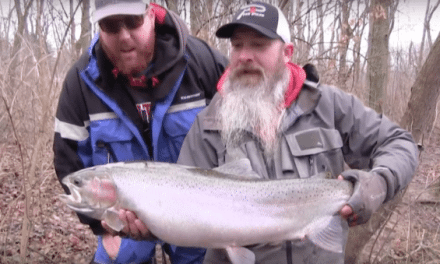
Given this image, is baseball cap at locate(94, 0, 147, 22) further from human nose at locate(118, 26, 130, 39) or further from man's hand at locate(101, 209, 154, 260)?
man's hand at locate(101, 209, 154, 260)

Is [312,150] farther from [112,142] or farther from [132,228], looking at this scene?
[112,142]

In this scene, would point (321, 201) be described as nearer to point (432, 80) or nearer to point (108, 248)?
point (108, 248)

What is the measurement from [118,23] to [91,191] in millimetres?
1324

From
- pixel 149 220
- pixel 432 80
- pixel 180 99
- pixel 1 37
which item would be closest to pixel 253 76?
pixel 180 99

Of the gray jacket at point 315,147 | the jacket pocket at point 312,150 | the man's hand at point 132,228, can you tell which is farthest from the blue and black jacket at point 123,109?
the jacket pocket at point 312,150

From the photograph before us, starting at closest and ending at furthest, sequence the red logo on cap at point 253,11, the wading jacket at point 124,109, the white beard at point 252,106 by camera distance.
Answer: the white beard at point 252,106
the red logo on cap at point 253,11
the wading jacket at point 124,109

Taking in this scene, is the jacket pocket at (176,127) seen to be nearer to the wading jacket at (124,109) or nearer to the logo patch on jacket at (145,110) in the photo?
the wading jacket at (124,109)

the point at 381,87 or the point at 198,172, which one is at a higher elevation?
the point at 198,172

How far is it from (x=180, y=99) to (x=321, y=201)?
151 centimetres

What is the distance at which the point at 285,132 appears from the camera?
304cm

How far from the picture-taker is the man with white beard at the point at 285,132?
289 cm

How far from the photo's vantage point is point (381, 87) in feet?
28.0

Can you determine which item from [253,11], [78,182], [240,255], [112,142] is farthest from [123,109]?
[240,255]

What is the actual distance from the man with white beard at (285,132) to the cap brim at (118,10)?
0.69 meters
